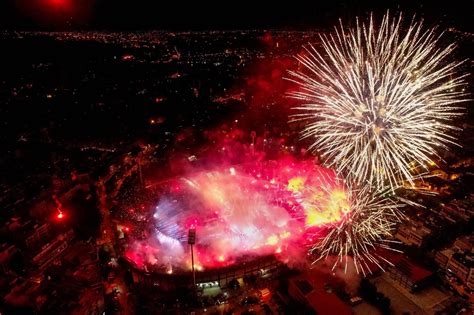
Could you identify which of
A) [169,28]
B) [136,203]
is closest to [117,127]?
[169,28]

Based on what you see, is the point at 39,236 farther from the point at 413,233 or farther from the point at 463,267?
the point at 463,267

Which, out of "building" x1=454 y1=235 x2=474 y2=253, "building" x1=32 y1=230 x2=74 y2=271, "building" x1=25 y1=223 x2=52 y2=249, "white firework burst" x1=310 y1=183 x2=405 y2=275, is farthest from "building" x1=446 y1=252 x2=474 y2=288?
"building" x1=25 y1=223 x2=52 y2=249

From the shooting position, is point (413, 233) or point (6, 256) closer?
point (6, 256)

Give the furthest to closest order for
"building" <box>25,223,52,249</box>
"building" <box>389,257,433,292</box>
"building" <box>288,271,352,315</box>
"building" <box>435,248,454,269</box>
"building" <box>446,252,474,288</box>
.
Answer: "building" <box>25,223,52,249</box> < "building" <box>435,248,454,269</box> < "building" <box>446,252,474,288</box> < "building" <box>389,257,433,292</box> < "building" <box>288,271,352,315</box>

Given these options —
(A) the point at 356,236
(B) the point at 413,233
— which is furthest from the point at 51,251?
(B) the point at 413,233

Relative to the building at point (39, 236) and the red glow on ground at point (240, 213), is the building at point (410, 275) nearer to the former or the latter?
the red glow on ground at point (240, 213)

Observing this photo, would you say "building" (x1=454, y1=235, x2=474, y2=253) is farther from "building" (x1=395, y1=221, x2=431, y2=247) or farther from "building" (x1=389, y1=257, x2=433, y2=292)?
"building" (x1=389, y1=257, x2=433, y2=292)

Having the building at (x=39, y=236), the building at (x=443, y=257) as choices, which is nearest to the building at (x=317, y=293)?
the building at (x=443, y=257)

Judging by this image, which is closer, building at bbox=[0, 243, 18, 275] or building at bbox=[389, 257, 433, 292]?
building at bbox=[389, 257, 433, 292]
